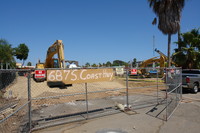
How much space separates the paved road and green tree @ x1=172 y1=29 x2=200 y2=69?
1281cm

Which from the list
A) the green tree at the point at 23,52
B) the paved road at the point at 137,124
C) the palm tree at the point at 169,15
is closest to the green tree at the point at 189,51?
the palm tree at the point at 169,15

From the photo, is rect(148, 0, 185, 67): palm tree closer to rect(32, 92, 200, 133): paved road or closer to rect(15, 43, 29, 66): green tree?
rect(32, 92, 200, 133): paved road

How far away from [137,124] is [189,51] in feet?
50.7

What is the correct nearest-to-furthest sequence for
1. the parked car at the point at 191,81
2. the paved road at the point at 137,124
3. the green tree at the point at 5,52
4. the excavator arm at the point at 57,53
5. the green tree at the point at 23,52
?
the paved road at the point at 137,124 → the parked car at the point at 191,81 → the excavator arm at the point at 57,53 → the green tree at the point at 5,52 → the green tree at the point at 23,52

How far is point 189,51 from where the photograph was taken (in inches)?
682

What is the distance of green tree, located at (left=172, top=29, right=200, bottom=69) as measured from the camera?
55.4 feet

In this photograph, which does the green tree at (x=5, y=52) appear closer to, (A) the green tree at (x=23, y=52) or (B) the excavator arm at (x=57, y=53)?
(B) the excavator arm at (x=57, y=53)

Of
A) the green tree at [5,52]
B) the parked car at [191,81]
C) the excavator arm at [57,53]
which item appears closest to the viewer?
the parked car at [191,81]

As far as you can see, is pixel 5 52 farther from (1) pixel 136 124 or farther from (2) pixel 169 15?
(1) pixel 136 124

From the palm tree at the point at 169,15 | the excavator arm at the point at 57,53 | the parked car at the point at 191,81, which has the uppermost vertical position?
the palm tree at the point at 169,15

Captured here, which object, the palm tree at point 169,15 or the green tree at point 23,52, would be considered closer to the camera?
the palm tree at point 169,15

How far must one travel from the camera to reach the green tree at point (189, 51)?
1689 centimetres

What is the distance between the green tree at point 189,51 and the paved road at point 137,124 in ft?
42.0

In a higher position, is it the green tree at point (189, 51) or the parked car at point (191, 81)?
the green tree at point (189, 51)
